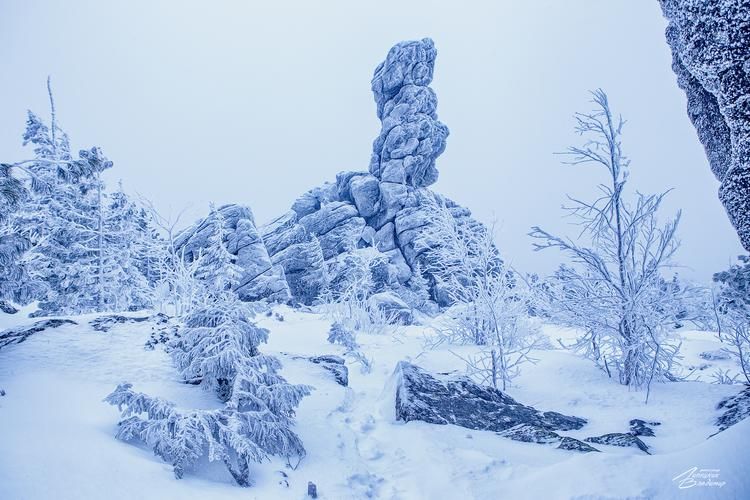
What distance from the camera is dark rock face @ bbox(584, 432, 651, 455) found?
433 cm

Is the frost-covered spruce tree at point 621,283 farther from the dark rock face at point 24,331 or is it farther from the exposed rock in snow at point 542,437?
the dark rock face at point 24,331

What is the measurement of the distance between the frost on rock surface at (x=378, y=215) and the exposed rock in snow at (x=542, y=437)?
2206 cm

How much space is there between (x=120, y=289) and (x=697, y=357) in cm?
2154

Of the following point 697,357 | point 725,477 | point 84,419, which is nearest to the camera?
point 725,477

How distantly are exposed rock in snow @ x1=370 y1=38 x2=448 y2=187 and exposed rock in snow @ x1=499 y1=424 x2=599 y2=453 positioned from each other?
118 feet

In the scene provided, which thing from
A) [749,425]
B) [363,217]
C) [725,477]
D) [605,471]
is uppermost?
[363,217]

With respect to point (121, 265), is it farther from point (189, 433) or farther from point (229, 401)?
point (189, 433)

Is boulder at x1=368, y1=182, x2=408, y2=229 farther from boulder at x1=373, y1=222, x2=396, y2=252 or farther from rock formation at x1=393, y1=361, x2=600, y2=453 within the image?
rock formation at x1=393, y1=361, x2=600, y2=453

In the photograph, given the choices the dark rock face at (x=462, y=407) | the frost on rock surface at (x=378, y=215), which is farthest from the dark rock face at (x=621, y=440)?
the frost on rock surface at (x=378, y=215)

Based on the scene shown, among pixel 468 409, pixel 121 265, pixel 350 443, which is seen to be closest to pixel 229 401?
pixel 350 443

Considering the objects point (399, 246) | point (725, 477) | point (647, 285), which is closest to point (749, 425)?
point (725, 477)

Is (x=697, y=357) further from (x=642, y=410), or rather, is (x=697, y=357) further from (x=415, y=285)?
(x=415, y=285)

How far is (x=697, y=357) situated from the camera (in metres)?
10.7

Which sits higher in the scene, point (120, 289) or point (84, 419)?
point (120, 289)
